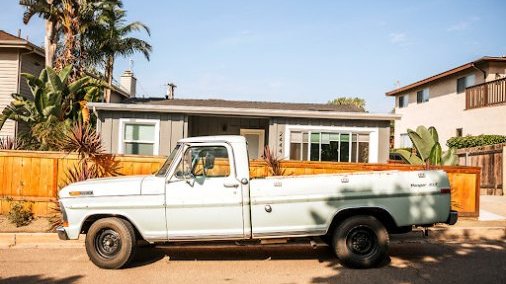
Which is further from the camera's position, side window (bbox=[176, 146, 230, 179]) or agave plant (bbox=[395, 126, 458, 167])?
agave plant (bbox=[395, 126, 458, 167])

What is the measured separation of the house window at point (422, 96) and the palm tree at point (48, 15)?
2304 cm

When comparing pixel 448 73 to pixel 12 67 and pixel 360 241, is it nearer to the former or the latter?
pixel 360 241

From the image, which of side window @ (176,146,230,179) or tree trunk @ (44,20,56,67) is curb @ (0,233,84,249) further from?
tree trunk @ (44,20,56,67)

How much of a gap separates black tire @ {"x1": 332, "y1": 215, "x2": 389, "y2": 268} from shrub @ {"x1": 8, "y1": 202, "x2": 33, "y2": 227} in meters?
7.02

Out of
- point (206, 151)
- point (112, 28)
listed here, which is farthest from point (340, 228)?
point (112, 28)

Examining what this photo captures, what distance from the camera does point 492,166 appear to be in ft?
53.1

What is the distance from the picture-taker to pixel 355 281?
18.9 feet

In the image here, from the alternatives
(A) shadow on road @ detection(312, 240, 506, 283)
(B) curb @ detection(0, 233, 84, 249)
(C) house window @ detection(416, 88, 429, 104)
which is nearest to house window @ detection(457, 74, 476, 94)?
(C) house window @ detection(416, 88, 429, 104)

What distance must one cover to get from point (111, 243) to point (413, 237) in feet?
18.9

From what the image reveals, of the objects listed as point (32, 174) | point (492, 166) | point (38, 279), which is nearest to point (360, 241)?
point (38, 279)

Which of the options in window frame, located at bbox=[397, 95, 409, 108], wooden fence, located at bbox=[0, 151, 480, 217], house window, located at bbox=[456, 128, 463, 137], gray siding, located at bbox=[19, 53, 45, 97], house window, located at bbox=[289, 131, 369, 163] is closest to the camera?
wooden fence, located at bbox=[0, 151, 480, 217]

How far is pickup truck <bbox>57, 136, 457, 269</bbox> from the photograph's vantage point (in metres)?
6.34

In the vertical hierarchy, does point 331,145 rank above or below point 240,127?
below

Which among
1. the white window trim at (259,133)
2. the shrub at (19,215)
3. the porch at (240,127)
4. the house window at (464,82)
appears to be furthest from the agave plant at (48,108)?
the house window at (464,82)
